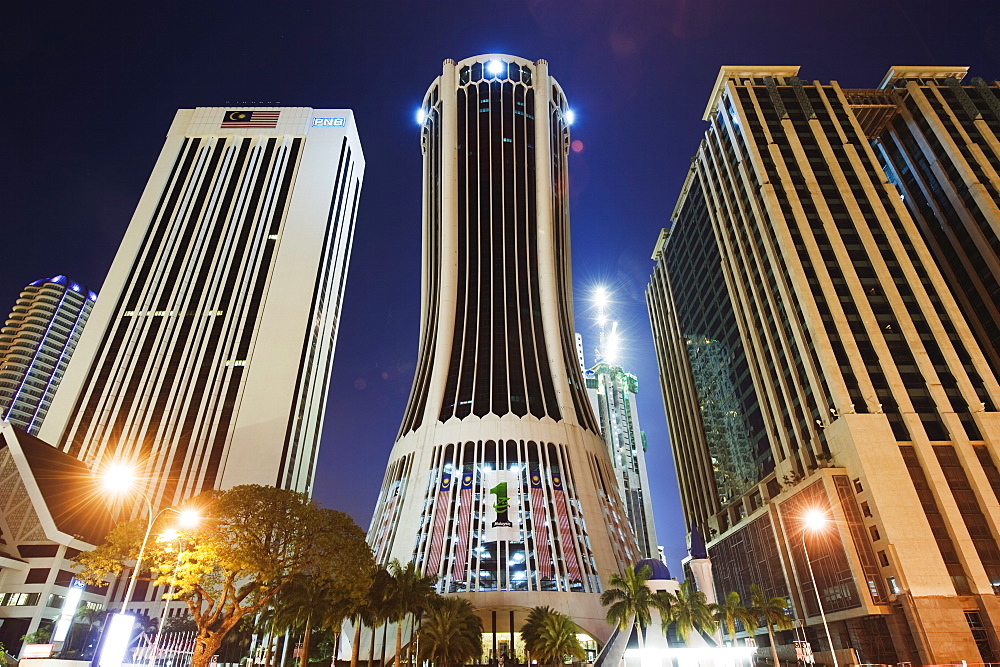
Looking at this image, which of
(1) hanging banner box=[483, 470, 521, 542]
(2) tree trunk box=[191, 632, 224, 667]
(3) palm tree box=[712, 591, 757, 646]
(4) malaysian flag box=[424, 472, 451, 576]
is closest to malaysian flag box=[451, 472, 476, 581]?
(4) malaysian flag box=[424, 472, 451, 576]

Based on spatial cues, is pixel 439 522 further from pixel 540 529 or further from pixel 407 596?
pixel 407 596

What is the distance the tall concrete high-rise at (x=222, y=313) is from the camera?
3634 inches

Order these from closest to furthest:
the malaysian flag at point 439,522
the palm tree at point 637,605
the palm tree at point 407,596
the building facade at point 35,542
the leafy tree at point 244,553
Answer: the leafy tree at point 244,553 → the palm tree at point 637,605 → the palm tree at point 407,596 → the malaysian flag at point 439,522 → the building facade at point 35,542

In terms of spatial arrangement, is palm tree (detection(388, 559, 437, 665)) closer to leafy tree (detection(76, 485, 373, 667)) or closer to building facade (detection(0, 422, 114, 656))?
leafy tree (detection(76, 485, 373, 667))

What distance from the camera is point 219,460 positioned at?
91.4 m

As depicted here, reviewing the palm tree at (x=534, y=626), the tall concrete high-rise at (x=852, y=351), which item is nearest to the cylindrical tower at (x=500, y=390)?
the palm tree at (x=534, y=626)

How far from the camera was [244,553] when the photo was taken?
3638cm

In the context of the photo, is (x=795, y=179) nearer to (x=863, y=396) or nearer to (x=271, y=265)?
(x=863, y=396)

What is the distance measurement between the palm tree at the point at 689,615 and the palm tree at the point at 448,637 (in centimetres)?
1573

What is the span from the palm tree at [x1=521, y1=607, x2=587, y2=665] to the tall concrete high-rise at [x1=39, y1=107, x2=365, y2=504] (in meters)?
53.0

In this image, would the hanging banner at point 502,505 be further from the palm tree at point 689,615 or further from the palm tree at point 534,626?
the palm tree at point 689,615

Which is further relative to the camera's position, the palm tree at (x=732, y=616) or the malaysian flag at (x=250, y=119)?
the malaysian flag at (x=250, y=119)

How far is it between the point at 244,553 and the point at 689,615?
31935mm

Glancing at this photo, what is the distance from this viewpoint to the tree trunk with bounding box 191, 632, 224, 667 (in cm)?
3284
